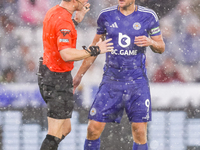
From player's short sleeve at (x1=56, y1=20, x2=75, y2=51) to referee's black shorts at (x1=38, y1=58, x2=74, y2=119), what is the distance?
372mm

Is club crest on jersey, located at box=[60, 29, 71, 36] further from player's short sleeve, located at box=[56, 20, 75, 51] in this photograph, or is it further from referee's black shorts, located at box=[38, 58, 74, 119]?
referee's black shorts, located at box=[38, 58, 74, 119]

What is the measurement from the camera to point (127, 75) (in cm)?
321

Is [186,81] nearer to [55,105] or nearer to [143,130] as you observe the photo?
[143,130]

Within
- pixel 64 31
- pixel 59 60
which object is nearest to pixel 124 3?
pixel 64 31

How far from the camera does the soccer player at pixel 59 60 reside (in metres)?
2.91

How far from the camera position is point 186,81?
597 centimetres

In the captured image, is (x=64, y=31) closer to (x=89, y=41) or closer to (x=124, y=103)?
(x=124, y=103)

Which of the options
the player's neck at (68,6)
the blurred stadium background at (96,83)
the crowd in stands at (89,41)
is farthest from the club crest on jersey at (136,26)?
the crowd in stands at (89,41)

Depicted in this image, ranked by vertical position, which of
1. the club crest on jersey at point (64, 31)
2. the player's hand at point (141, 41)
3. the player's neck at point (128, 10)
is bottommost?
the player's hand at point (141, 41)

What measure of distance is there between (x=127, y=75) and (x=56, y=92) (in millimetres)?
780

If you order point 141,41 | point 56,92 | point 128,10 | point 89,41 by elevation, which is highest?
point 89,41

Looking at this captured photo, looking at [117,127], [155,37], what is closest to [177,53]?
[117,127]

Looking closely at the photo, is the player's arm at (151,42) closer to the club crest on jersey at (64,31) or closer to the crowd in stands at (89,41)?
the club crest on jersey at (64,31)

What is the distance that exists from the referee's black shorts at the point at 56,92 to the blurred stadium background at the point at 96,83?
1.94 metres
